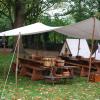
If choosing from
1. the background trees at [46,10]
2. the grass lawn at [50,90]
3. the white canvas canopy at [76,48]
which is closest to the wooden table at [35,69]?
the grass lawn at [50,90]

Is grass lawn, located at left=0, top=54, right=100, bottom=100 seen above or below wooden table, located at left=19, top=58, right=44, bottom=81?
below

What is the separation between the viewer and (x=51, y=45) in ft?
115

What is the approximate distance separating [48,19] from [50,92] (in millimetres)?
24178

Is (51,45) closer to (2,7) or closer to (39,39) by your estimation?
(39,39)

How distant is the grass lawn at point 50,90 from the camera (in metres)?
10.2

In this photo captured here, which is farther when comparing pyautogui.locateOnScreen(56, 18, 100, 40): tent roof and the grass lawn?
pyautogui.locateOnScreen(56, 18, 100, 40): tent roof

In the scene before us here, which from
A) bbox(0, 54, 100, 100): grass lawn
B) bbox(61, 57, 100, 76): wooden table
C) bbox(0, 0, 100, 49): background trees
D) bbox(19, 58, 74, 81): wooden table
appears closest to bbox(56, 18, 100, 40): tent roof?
bbox(61, 57, 100, 76): wooden table

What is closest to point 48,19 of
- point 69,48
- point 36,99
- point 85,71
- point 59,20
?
point 59,20

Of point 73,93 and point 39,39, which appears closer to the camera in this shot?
point 73,93

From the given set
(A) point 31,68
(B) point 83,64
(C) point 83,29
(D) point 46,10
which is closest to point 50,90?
(A) point 31,68

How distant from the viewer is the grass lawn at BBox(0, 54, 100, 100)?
10203 millimetres

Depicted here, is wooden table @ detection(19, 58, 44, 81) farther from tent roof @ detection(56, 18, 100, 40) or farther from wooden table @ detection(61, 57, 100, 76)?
wooden table @ detection(61, 57, 100, 76)

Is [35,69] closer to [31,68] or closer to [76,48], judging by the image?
[31,68]

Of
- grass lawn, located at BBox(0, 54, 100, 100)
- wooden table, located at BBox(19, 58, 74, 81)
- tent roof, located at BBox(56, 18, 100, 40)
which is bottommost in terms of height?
grass lawn, located at BBox(0, 54, 100, 100)
